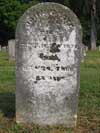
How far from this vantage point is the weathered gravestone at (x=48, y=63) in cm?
809

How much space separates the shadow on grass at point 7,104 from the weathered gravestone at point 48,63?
870mm

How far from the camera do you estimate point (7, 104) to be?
32.9ft

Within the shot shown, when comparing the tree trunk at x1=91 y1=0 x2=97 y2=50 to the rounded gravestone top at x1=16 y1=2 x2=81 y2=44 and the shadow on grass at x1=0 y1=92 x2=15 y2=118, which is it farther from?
the rounded gravestone top at x1=16 y1=2 x2=81 y2=44

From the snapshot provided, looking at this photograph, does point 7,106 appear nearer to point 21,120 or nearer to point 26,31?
point 21,120

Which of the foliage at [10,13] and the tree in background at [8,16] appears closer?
the foliage at [10,13]

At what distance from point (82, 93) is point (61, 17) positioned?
12.9ft

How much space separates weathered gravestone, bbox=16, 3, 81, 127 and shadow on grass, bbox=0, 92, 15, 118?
870 mm

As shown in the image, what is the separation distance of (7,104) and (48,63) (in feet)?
7.24

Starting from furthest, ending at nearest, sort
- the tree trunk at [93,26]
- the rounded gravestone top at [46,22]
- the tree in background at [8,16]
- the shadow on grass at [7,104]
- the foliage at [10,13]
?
the tree in background at [8,16]
the foliage at [10,13]
the tree trunk at [93,26]
the shadow on grass at [7,104]
the rounded gravestone top at [46,22]

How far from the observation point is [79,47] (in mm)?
8133

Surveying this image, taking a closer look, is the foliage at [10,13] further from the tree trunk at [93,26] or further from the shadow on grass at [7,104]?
the shadow on grass at [7,104]

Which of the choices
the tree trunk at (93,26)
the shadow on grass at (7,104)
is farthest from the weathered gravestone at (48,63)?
the tree trunk at (93,26)

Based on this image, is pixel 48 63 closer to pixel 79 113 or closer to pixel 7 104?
pixel 79 113

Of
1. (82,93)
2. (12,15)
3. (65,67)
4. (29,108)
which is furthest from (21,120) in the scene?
(12,15)
